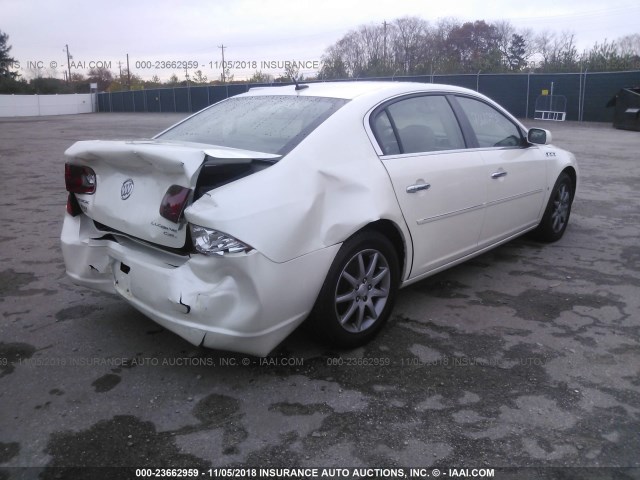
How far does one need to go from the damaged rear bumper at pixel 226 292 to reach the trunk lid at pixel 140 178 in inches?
5.9

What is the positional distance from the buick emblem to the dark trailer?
19.8 m

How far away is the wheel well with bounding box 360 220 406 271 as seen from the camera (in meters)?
3.38

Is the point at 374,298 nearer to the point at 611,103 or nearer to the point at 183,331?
the point at 183,331

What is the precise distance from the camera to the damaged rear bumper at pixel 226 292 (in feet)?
8.93

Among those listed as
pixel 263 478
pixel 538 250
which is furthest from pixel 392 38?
pixel 263 478

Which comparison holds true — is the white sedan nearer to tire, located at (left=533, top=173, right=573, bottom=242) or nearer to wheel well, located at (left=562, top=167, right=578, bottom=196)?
tire, located at (left=533, top=173, right=573, bottom=242)

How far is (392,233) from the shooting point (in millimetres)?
3537

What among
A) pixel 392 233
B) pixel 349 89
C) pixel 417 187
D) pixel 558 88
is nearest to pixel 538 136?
pixel 417 187

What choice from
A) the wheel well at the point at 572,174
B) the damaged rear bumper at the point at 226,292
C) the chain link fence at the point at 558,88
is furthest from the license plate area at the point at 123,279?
the chain link fence at the point at 558,88

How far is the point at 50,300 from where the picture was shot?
4.21 m

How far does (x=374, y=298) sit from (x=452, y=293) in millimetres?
1095

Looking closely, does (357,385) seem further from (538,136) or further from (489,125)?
(538,136)

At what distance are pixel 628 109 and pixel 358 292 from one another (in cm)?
1979

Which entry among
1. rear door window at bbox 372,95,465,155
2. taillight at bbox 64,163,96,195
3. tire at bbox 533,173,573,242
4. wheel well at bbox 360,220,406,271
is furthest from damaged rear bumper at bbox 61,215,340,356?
tire at bbox 533,173,573,242
